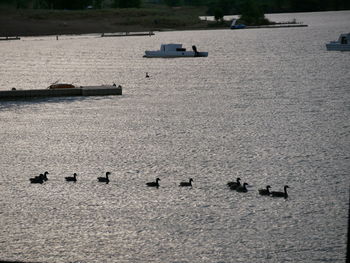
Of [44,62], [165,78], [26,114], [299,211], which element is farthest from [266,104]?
[44,62]

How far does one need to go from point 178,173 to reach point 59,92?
152 ft

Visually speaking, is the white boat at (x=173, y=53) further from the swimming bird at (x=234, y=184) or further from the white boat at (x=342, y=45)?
the swimming bird at (x=234, y=184)

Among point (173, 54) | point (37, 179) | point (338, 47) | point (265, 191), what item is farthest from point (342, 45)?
point (37, 179)

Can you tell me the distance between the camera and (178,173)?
166ft

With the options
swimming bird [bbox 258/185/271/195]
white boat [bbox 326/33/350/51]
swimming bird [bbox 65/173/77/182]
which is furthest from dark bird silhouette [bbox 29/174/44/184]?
white boat [bbox 326/33/350/51]

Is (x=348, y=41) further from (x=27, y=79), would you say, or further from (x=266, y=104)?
(x=266, y=104)

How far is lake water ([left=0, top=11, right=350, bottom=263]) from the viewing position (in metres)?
36.9

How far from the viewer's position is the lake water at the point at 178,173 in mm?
36938

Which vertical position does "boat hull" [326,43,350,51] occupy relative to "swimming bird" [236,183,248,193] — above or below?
above

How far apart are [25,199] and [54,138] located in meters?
21.1

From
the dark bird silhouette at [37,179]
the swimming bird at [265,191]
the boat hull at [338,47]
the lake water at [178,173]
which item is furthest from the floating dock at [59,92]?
the boat hull at [338,47]

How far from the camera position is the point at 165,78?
398ft

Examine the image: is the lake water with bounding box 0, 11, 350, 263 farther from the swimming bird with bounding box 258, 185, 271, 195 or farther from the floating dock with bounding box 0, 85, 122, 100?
the floating dock with bounding box 0, 85, 122, 100

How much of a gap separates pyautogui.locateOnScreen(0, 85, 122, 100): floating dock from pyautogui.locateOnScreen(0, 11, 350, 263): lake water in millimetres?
1894
